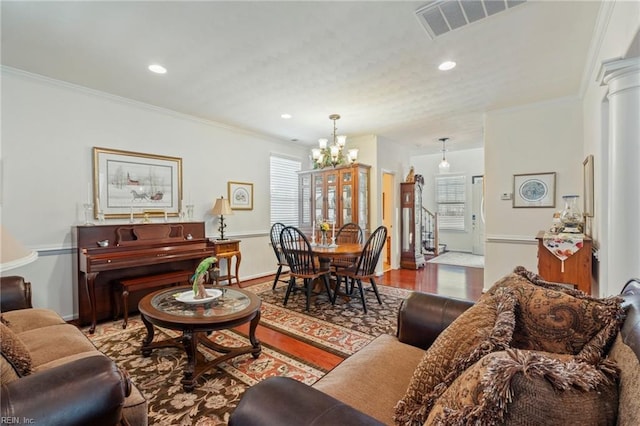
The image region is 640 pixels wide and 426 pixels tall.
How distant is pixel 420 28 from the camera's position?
2256 millimetres

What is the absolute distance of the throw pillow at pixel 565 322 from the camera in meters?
0.83

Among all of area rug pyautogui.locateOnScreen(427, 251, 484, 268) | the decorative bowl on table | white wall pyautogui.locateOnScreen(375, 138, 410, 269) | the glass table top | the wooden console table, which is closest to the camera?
the glass table top

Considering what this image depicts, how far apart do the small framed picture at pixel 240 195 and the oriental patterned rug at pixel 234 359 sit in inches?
72.2

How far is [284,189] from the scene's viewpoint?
231 inches

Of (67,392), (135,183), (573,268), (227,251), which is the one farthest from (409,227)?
(67,392)

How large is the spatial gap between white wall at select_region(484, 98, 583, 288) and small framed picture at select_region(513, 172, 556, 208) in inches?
→ 2.2

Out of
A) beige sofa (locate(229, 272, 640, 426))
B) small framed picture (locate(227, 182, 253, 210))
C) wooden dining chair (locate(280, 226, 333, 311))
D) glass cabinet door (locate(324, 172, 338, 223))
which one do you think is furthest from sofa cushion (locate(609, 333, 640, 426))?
small framed picture (locate(227, 182, 253, 210))

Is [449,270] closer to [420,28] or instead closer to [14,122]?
[420,28]

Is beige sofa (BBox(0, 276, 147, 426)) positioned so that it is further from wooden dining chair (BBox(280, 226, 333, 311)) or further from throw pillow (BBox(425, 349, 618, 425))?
wooden dining chair (BBox(280, 226, 333, 311))

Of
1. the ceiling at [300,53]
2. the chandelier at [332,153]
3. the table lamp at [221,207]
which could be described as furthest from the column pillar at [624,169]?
the table lamp at [221,207]

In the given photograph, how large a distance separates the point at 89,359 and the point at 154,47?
2.50 meters

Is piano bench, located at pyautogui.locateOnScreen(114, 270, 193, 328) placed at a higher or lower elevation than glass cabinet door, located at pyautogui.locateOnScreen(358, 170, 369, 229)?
lower

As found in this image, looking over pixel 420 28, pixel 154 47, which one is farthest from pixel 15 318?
pixel 420 28

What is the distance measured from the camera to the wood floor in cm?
248
